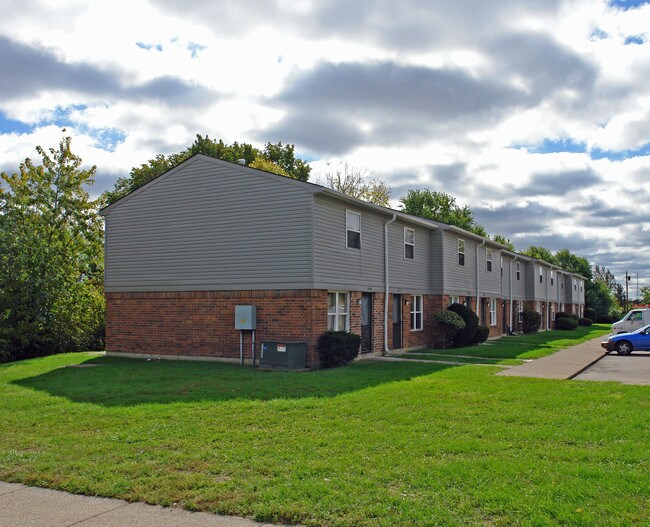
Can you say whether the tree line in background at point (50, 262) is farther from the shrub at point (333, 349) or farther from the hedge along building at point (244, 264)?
the shrub at point (333, 349)

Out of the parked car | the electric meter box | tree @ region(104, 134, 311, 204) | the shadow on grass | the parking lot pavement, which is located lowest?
the parking lot pavement

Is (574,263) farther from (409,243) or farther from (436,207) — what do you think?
(409,243)

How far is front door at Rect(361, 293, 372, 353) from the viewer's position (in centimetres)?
1984

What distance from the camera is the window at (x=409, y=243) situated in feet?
75.4

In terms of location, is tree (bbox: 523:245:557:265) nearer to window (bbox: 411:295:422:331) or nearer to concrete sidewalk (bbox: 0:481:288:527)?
window (bbox: 411:295:422:331)

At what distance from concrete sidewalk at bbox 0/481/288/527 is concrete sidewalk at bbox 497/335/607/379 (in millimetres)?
11022

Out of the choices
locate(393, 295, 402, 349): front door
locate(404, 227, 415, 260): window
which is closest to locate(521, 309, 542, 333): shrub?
locate(404, 227, 415, 260): window

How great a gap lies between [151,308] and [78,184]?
9.36 meters

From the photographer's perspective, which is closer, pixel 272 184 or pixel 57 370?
pixel 57 370

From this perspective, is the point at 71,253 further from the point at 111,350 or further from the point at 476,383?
the point at 476,383

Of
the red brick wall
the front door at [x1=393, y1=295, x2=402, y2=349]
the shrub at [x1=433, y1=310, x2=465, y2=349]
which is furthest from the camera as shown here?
the shrub at [x1=433, y1=310, x2=465, y2=349]

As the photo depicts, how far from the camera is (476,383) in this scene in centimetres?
1324

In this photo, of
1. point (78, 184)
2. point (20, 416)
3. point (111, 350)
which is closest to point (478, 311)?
point (111, 350)

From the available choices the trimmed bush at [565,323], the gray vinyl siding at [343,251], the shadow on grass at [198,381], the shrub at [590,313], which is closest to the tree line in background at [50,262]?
the shadow on grass at [198,381]
